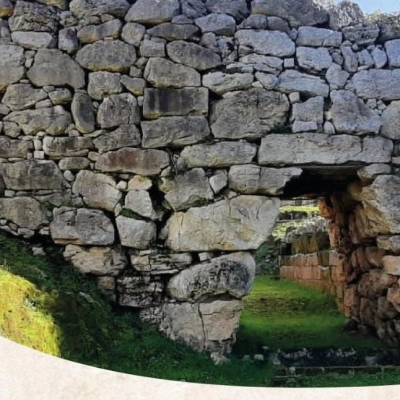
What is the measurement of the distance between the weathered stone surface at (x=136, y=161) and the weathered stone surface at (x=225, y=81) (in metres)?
0.94

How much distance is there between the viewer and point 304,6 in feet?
20.8

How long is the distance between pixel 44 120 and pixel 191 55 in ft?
5.89

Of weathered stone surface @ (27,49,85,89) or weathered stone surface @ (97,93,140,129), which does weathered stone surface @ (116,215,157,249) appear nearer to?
weathered stone surface @ (97,93,140,129)

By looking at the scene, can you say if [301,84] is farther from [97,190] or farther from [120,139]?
[97,190]

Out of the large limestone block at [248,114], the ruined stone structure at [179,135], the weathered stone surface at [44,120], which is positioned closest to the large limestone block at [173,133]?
the ruined stone structure at [179,135]

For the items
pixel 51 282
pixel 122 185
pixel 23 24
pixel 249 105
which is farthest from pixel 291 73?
pixel 51 282

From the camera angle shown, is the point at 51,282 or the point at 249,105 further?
the point at 249,105

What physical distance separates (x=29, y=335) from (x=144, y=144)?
8.54ft

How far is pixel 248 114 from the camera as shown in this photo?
5.99 metres

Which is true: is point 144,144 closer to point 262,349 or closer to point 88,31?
point 88,31

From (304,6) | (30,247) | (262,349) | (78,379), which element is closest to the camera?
(78,379)

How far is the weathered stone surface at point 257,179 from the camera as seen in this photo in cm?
589

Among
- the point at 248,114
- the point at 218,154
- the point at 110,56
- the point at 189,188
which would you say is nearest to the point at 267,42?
the point at 248,114

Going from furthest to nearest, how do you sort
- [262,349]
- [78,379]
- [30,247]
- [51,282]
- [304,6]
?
[262,349], [304,6], [30,247], [51,282], [78,379]
